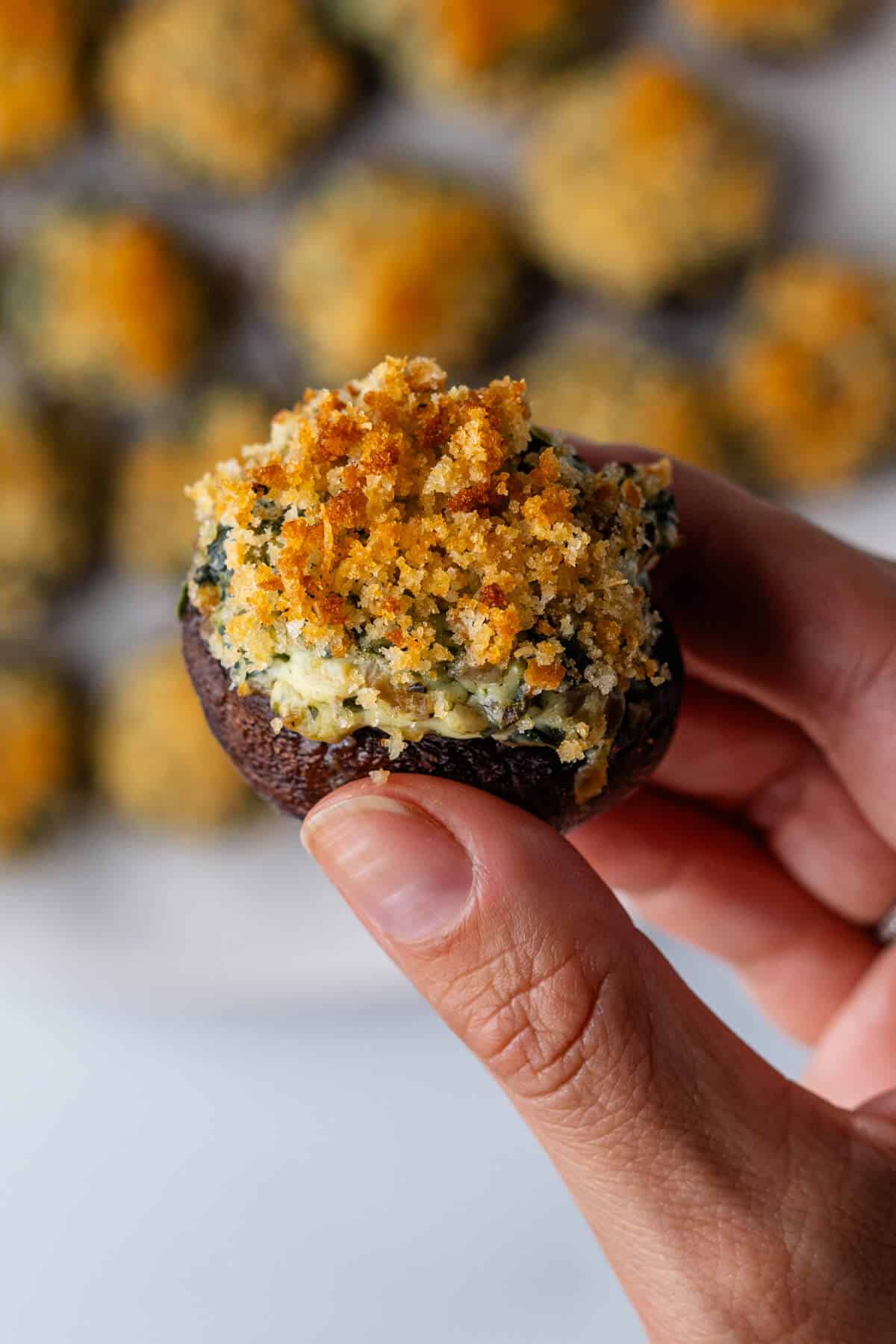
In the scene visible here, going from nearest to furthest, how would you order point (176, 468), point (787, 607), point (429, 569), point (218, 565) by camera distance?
point (429, 569) → point (218, 565) → point (787, 607) → point (176, 468)

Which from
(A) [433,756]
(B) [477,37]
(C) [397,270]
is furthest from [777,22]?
(A) [433,756]

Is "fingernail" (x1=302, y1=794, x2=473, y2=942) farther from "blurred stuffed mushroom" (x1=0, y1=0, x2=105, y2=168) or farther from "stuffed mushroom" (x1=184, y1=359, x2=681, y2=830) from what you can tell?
"blurred stuffed mushroom" (x1=0, y1=0, x2=105, y2=168)

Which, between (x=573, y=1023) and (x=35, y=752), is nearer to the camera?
(x=573, y=1023)

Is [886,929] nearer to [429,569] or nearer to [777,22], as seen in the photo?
[429,569]

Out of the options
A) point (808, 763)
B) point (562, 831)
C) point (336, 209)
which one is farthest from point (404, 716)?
point (336, 209)

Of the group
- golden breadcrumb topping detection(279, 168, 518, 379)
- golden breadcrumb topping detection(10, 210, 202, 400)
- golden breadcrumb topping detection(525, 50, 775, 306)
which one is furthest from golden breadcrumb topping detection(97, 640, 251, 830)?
golden breadcrumb topping detection(525, 50, 775, 306)

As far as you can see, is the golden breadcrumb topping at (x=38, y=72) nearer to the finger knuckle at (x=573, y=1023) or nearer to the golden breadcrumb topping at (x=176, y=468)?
the golden breadcrumb topping at (x=176, y=468)

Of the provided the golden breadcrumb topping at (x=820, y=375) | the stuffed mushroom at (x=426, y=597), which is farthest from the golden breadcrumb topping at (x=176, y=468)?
the stuffed mushroom at (x=426, y=597)
